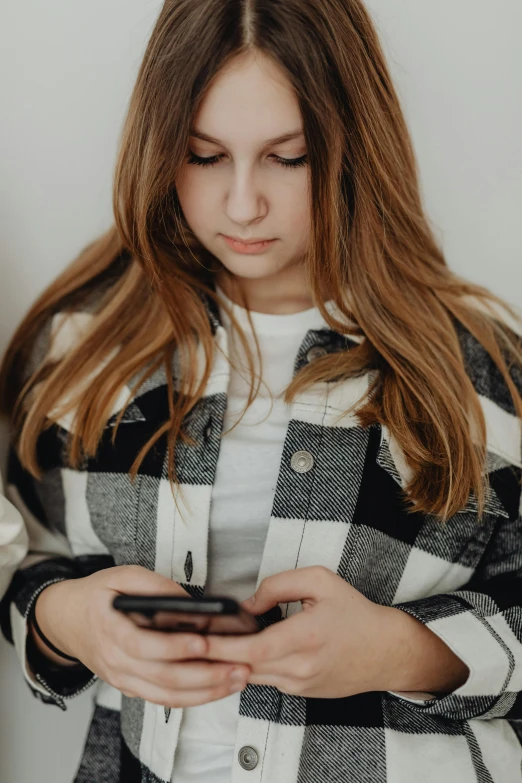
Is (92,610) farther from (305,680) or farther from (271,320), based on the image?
(271,320)

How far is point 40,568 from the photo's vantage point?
121 centimetres

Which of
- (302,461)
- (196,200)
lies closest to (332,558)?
(302,461)

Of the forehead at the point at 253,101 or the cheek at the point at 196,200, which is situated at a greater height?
the forehead at the point at 253,101

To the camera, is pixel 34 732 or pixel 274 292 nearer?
pixel 274 292

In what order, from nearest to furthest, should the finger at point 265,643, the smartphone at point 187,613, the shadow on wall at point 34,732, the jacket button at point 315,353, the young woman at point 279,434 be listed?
the smartphone at point 187,613
the finger at point 265,643
the young woman at point 279,434
the jacket button at point 315,353
the shadow on wall at point 34,732

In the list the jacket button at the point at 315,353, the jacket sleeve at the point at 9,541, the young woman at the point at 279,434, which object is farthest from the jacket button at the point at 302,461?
the jacket sleeve at the point at 9,541

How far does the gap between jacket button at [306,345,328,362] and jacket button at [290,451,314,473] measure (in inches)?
5.8

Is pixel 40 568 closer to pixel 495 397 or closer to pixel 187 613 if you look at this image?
pixel 187 613

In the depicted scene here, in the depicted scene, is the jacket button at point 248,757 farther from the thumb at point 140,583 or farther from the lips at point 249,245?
the lips at point 249,245

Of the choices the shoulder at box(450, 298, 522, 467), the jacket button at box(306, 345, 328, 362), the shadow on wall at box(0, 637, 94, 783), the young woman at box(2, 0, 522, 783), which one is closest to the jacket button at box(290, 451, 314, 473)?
the young woman at box(2, 0, 522, 783)

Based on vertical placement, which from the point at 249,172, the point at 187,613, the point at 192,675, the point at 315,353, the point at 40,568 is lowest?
the point at 40,568

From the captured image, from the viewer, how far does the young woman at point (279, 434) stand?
38.2 inches

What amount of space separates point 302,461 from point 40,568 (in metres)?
0.41

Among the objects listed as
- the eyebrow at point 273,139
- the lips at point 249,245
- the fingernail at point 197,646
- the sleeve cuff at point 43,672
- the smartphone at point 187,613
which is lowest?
the sleeve cuff at point 43,672
